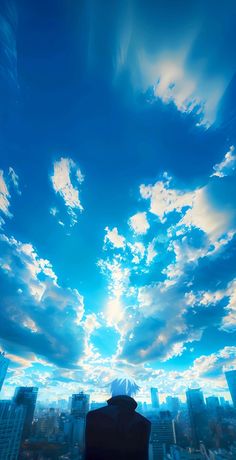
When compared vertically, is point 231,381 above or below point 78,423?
above

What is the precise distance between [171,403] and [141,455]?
343 ft

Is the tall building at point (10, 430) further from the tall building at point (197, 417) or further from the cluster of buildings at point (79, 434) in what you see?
the tall building at point (197, 417)

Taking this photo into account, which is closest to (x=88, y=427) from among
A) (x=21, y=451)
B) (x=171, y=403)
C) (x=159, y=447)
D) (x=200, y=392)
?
(x=21, y=451)

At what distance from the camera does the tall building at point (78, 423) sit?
34.3 m

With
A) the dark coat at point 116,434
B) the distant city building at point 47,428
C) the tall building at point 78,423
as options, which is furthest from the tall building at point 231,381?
the dark coat at point 116,434

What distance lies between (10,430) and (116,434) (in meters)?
49.8

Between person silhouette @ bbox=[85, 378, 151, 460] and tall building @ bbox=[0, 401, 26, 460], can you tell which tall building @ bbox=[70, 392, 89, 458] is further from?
person silhouette @ bbox=[85, 378, 151, 460]

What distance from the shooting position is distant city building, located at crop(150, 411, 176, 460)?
38466 mm

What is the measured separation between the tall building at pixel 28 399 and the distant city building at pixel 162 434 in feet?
93.1

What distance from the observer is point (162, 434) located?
1678 inches

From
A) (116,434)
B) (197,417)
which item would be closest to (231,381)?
(197,417)

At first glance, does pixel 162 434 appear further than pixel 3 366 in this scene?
No

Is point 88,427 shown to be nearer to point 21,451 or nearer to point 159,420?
point 21,451

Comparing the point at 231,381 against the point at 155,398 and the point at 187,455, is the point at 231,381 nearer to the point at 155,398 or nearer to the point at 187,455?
the point at 155,398
